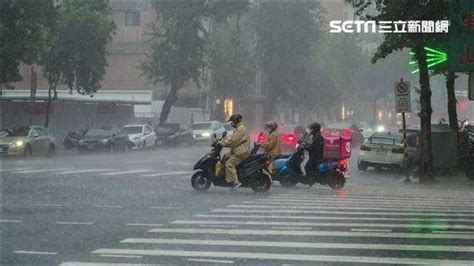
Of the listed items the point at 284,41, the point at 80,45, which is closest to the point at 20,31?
the point at 80,45

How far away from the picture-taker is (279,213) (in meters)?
12.2

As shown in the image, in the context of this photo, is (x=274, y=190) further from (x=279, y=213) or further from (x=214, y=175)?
(x=279, y=213)

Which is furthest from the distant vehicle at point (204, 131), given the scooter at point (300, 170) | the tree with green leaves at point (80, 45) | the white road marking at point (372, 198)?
the white road marking at point (372, 198)

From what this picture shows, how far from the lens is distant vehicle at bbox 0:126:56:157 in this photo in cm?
3012

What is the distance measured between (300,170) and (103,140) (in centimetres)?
2229

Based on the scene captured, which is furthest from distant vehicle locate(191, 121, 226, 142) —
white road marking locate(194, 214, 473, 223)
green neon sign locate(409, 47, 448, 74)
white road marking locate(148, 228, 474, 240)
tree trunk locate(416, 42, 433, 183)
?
white road marking locate(148, 228, 474, 240)

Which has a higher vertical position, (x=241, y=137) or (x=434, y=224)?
(x=241, y=137)

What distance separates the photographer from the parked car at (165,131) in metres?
49.1

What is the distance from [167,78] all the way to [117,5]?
49.0 feet

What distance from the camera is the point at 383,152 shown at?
84.1ft

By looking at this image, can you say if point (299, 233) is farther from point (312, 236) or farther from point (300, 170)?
point (300, 170)

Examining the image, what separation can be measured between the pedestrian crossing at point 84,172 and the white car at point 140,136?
18.2 meters

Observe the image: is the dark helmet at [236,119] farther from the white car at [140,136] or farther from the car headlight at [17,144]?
the white car at [140,136]

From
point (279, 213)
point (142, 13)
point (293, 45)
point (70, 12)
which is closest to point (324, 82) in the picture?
point (293, 45)
